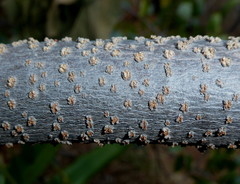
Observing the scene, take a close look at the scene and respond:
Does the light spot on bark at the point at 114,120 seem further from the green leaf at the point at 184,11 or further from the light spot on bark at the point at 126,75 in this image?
the green leaf at the point at 184,11

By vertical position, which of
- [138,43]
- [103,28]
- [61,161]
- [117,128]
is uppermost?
[103,28]

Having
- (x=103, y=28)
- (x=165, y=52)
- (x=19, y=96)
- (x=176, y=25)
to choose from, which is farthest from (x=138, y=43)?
(x=176, y=25)

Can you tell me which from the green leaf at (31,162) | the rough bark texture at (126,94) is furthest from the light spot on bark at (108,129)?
the green leaf at (31,162)

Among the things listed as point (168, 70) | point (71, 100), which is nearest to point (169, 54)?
point (168, 70)

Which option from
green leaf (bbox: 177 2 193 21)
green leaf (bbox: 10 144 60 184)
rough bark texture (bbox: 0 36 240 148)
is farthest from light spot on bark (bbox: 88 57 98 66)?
green leaf (bbox: 177 2 193 21)

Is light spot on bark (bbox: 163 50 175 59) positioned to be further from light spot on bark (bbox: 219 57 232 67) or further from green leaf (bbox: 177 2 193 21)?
green leaf (bbox: 177 2 193 21)

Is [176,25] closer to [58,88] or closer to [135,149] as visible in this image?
[135,149]
